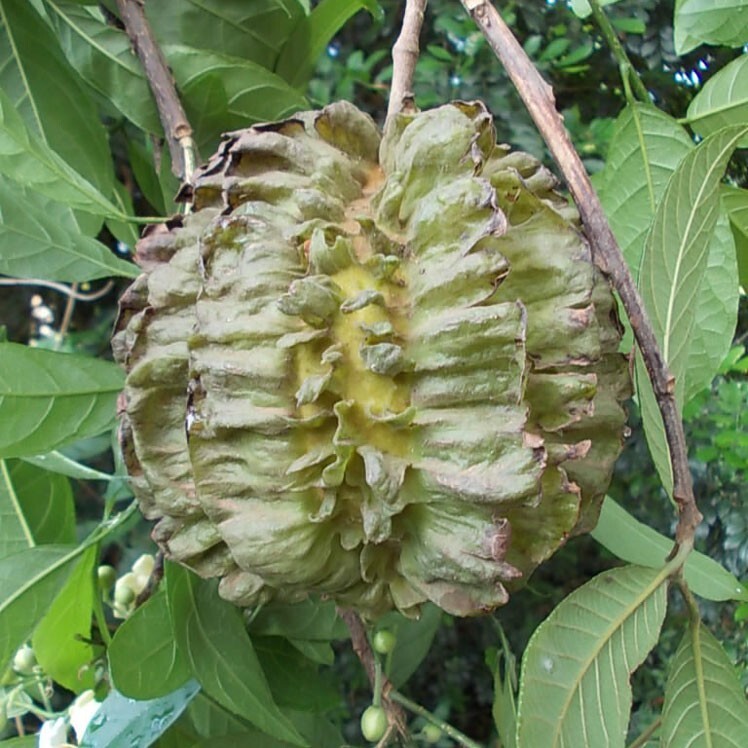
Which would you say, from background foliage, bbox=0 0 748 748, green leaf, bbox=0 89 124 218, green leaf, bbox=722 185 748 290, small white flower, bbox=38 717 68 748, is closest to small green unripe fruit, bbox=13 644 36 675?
background foliage, bbox=0 0 748 748

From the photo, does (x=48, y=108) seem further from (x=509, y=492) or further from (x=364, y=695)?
(x=364, y=695)

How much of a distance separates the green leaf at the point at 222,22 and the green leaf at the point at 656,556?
1.96 feet

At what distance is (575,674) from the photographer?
1.89ft

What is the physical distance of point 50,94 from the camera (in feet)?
3.22

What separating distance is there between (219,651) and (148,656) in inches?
2.3

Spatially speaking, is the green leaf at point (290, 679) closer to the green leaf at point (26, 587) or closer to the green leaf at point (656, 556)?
the green leaf at point (26, 587)

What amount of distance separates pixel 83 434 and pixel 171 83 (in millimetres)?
344

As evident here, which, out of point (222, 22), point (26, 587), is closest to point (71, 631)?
point (26, 587)

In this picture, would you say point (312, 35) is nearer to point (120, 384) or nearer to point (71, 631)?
point (120, 384)

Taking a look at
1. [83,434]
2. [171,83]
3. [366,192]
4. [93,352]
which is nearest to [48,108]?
[171,83]

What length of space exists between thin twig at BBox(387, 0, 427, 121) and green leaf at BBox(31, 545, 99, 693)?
19.8 inches

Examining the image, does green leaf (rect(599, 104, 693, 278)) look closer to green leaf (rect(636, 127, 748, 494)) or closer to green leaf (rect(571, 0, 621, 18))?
green leaf (rect(571, 0, 621, 18))

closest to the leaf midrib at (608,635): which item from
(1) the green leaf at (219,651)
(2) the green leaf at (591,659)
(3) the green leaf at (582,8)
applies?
(2) the green leaf at (591,659)

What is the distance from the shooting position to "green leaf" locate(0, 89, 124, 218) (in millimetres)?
737
